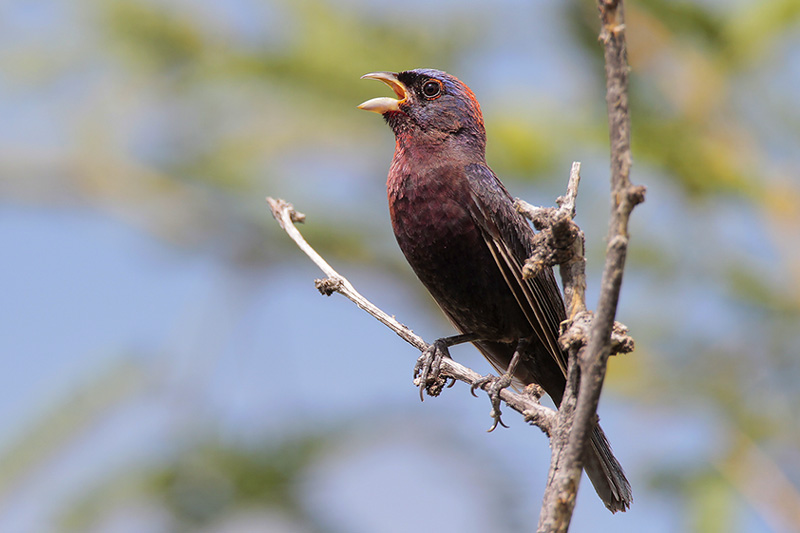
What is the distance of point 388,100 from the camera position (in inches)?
167

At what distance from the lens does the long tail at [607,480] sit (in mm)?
3477

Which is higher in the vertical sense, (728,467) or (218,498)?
(728,467)

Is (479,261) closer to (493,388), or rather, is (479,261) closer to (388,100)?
(493,388)

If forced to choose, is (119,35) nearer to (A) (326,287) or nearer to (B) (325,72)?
(B) (325,72)

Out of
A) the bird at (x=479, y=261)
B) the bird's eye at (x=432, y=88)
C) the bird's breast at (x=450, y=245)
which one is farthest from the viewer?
the bird's eye at (x=432, y=88)

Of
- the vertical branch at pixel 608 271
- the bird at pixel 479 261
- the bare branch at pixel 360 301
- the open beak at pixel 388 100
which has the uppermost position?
the open beak at pixel 388 100

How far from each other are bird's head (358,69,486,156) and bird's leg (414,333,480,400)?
0.92 m

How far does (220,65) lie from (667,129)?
9.78ft

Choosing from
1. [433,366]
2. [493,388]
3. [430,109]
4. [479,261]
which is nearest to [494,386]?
[493,388]

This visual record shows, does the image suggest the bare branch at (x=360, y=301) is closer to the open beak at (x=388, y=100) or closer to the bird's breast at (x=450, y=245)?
the bird's breast at (x=450, y=245)

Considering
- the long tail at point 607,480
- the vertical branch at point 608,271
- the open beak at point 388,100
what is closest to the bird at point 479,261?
the long tail at point 607,480

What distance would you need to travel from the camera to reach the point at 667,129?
545cm

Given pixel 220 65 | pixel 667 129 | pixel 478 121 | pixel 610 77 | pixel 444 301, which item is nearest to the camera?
pixel 610 77

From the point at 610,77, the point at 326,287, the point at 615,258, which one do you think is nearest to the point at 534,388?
the point at 326,287
